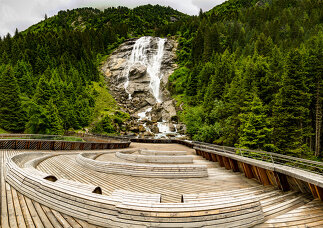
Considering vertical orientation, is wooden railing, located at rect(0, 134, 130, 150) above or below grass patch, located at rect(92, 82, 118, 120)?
below

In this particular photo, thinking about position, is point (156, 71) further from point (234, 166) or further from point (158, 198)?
point (158, 198)

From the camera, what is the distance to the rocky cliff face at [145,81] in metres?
48.6

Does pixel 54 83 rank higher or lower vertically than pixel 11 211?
higher

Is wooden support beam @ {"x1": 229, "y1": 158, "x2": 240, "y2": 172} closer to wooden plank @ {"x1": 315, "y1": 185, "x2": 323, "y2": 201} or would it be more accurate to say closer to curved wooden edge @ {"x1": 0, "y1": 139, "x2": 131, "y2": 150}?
wooden plank @ {"x1": 315, "y1": 185, "x2": 323, "y2": 201}

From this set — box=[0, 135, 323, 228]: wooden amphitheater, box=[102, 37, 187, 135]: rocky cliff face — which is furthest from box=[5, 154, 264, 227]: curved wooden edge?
box=[102, 37, 187, 135]: rocky cliff face

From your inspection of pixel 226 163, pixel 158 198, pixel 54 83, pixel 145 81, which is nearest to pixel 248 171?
pixel 226 163

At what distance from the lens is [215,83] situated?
117ft

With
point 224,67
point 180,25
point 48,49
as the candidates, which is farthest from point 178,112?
point 180,25

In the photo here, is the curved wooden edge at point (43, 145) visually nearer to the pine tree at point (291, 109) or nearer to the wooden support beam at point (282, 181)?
the wooden support beam at point (282, 181)

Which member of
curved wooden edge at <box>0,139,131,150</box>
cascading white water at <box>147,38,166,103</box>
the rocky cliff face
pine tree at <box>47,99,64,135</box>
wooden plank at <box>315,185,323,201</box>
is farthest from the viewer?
cascading white water at <box>147,38,166,103</box>

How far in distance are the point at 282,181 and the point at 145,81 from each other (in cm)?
6092

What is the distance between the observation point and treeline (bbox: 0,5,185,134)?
96.9ft

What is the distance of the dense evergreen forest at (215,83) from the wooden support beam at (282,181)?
12083mm

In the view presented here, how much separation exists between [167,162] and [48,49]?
76473 mm
